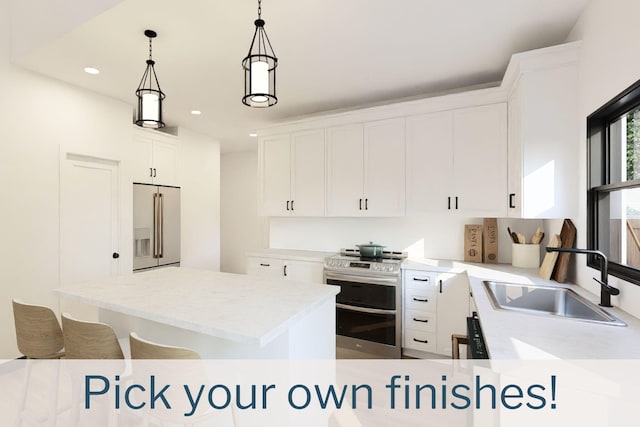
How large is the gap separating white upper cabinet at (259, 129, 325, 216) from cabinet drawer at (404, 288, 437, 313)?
1354mm

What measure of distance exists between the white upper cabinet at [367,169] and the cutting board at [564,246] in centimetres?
136

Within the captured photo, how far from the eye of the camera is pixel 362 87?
3.14m

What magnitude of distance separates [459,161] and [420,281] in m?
1.21

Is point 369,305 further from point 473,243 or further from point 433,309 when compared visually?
point 473,243

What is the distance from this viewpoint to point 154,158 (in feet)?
13.4

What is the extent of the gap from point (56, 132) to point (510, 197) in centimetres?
422

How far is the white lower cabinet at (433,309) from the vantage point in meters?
2.77

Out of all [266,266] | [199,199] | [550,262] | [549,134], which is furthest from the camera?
[199,199]

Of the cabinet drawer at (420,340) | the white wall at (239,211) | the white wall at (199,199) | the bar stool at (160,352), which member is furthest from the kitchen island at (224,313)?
the white wall at (239,211)

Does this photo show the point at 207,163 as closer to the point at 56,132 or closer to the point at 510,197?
the point at 56,132

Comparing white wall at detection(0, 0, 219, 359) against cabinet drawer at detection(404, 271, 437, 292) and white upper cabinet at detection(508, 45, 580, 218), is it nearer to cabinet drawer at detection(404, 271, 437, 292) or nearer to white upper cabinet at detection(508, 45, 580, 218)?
cabinet drawer at detection(404, 271, 437, 292)

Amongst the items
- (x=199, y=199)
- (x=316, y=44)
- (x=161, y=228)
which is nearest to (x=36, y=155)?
(x=161, y=228)

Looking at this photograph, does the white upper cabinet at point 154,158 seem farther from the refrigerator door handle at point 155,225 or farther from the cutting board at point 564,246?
the cutting board at point 564,246

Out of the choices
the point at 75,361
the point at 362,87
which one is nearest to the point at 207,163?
the point at 362,87
